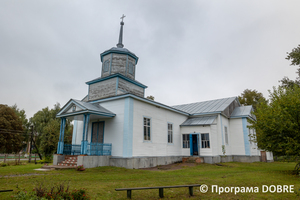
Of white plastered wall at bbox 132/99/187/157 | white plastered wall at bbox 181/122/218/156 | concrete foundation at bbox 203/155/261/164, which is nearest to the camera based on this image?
white plastered wall at bbox 132/99/187/157

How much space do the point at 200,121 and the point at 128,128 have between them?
8.87 m

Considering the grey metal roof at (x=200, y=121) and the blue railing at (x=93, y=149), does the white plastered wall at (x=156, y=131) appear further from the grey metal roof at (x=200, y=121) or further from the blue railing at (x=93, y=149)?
the blue railing at (x=93, y=149)

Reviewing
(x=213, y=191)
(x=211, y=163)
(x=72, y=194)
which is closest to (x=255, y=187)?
(x=213, y=191)

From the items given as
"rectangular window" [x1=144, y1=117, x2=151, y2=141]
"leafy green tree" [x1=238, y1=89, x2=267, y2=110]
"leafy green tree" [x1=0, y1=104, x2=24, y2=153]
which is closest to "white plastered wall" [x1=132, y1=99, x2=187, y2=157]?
"rectangular window" [x1=144, y1=117, x2=151, y2=141]

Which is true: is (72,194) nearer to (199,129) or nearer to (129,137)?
(129,137)

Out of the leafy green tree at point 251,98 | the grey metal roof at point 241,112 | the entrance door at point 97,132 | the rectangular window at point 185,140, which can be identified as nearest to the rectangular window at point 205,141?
the rectangular window at point 185,140

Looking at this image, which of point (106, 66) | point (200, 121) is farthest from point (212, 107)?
point (106, 66)

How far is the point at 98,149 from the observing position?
13.9m

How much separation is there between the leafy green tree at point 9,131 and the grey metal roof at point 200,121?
28.0 metres

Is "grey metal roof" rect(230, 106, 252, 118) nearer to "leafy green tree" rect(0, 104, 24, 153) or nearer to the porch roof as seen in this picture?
the porch roof

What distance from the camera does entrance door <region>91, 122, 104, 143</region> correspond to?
52.0ft

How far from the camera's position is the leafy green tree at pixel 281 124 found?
1080 centimetres

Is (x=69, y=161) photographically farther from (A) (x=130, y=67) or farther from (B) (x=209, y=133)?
(B) (x=209, y=133)

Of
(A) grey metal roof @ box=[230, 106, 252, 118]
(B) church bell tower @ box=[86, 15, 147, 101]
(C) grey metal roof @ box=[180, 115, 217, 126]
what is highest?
(B) church bell tower @ box=[86, 15, 147, 101]
